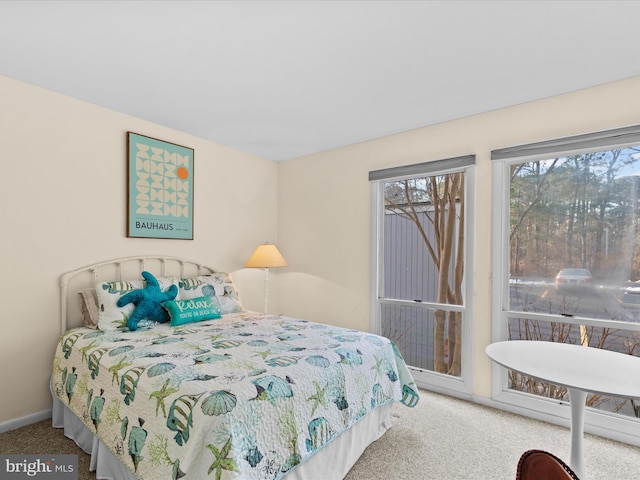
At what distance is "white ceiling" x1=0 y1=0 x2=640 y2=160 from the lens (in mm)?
1765

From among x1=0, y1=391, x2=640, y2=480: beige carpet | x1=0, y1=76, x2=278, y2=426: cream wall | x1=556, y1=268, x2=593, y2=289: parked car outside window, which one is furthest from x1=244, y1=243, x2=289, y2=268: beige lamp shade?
x1=556, y1=268, x2=593, y2=289: parked car outside window

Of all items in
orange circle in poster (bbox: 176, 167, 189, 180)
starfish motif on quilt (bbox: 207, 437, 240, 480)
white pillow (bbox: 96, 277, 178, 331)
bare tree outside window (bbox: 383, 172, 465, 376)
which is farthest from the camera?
orange circle in poster (bbox: 176, 167, 189, 180)

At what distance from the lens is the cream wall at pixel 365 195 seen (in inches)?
102

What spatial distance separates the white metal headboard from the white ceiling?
1.33m

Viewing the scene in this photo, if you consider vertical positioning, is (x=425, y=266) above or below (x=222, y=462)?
above

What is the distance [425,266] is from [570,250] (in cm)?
118

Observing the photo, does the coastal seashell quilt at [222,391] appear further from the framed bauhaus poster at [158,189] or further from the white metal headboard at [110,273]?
the framed bauhaus poster at [158,189]

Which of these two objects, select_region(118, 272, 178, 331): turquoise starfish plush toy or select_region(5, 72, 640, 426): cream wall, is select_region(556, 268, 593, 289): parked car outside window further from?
select_region(118, 272, 178, 331): turquoise starfish plush toy

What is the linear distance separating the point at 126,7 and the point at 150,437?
6.87 ft

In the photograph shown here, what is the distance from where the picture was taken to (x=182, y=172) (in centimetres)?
346

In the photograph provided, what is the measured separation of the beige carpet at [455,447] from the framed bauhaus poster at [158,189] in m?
1.65

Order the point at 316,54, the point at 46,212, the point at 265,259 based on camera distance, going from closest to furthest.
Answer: the point at 316,54 → the point at 46,212 → the point at 265,259

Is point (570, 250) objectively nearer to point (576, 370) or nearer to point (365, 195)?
point (576, 370)

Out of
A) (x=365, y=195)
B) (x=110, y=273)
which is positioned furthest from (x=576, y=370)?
(x=110, y=273)
